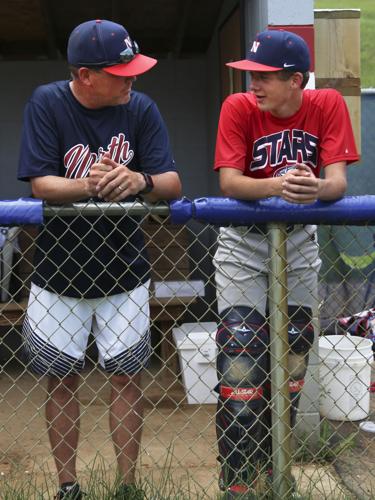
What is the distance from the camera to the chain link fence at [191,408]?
282 cm

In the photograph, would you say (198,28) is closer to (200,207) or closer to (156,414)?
(156,414)

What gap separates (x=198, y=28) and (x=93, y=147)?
4027 mm

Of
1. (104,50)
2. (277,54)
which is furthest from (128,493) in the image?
(277,54)

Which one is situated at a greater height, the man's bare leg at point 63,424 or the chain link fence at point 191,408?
the man's bare leg at point 63,424

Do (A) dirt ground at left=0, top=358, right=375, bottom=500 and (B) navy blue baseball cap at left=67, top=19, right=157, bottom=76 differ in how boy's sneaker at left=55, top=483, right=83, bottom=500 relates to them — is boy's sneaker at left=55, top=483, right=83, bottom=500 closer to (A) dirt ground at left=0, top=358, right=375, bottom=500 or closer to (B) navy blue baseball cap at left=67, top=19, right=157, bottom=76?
(A) dirt ground at left=0, top=358, right=375, bottom=500

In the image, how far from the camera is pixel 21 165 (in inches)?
113

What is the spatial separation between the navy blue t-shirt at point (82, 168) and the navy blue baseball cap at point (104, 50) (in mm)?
160

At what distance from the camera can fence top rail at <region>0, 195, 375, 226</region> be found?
2.54 metres

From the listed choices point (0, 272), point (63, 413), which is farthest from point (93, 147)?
point (0, 272)

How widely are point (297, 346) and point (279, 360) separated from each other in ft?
1.08

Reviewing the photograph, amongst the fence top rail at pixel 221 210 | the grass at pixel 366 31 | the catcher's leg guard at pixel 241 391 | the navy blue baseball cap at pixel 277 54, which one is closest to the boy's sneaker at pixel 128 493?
the catcher's leg guard at pixel 241 391

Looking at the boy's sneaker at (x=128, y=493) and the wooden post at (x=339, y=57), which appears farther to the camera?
the wooden post at (x=339, y=57)

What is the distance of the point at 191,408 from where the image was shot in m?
5.04

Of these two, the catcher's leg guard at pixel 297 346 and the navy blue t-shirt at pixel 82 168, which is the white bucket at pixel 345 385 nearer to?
the catcher's leg guard at pixel 297 346
